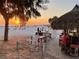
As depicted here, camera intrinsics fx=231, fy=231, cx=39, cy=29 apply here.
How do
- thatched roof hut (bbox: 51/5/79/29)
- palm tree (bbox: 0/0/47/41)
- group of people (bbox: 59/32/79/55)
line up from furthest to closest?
palm tree (bbox: 0/0/47/41)
group of people (bbox: 59/32/79/55)
thatched roof hut (bbox: 51/5/79/29)

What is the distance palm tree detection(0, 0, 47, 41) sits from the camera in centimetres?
2318

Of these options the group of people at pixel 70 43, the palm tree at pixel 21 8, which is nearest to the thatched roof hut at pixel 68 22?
the group of people at pixel 70 43

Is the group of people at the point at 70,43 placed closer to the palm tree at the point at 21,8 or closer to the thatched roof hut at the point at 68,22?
the thatched roof hut at the point at 68,22

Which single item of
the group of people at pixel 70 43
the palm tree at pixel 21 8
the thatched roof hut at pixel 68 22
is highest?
the palm tree at pixel 21 8

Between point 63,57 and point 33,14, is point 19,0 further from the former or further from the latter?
point 63,57

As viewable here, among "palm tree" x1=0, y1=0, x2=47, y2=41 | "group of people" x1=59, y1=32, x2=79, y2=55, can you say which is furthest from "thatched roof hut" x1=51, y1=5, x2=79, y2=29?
"palm tree" x1=0, y1=0, x2=47, y2=41

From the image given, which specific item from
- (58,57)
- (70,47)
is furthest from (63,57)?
(70,47)

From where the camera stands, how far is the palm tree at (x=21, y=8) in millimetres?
23181

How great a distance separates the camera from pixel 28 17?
85.9 feet

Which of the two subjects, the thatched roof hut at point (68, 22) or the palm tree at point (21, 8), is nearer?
the thatched roof hut at point (68, 22)

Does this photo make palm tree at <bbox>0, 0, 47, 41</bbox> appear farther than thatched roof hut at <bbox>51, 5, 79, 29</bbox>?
Yes

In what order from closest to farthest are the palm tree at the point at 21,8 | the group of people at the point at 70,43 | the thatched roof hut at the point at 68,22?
the thatched roof hut at the point at 68,22
the group of people at the point at 70,43
the palm tree at the point at 21,8

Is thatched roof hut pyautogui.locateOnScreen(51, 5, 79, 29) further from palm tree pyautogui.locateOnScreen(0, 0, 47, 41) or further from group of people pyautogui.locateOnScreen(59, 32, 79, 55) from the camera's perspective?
palm tree pyautogui.locateOnScreen(0, 0, 47, 41)

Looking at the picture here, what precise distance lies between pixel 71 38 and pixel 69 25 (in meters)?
2.30
